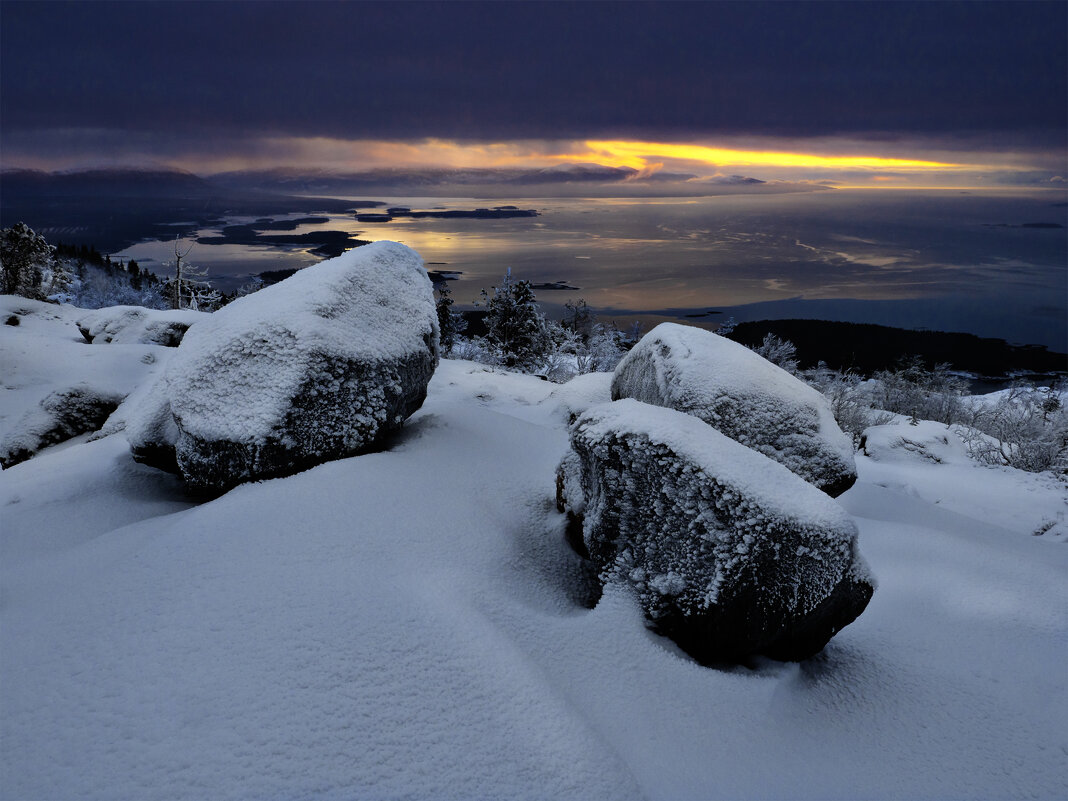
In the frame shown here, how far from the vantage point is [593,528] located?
183 inches

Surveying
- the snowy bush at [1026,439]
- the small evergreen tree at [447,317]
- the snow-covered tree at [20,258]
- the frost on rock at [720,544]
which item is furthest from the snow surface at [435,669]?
the snow-covered tree at [20,258]

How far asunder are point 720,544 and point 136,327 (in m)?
17.6

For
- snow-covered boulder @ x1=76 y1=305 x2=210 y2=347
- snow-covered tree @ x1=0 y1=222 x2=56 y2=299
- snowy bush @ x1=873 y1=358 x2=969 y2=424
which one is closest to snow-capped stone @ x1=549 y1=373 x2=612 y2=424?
snow-covered boulder @ x1=76 y1=305 x2=210 y2=347

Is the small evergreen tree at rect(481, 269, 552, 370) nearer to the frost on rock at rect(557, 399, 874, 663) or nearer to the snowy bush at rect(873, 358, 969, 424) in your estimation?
the snowy bush at rect(873, 358, 969, 424)

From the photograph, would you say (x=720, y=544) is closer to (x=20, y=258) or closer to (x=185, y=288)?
(x=185, y=288)

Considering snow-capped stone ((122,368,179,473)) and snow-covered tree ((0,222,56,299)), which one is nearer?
snow-capped stone ((122,368,179,473))

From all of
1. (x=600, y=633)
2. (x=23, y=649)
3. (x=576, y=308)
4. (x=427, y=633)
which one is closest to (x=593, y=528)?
(x=600, y=633)

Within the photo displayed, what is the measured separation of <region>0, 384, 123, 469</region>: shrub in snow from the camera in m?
8.38

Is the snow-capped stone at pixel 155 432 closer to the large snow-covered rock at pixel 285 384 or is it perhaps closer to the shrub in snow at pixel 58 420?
the large snow-covered rock at pixel 285 384

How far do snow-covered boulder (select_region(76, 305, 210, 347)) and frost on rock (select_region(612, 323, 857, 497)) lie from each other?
1414 cm

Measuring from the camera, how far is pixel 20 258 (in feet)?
127

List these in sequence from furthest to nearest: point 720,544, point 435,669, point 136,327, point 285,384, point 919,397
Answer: point 919,397 → point 136,327 → point 285,384 → point 720,544 → point 435,669

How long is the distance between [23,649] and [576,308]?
5338 centimetres

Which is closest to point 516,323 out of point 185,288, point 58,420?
point 185,288
